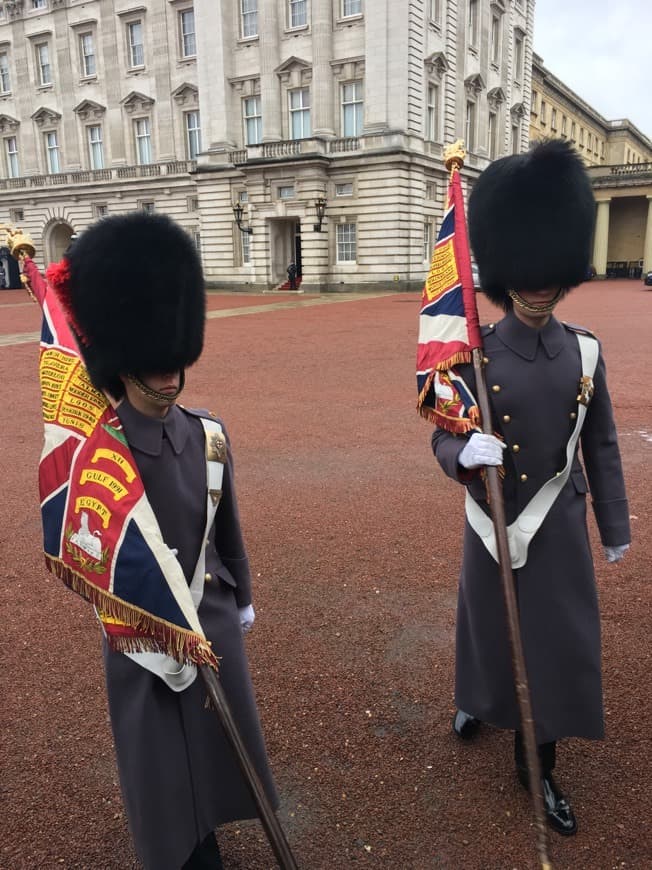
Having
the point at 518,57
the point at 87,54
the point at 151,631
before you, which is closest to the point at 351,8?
the point at 518,57

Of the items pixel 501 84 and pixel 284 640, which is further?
pixel 501 84

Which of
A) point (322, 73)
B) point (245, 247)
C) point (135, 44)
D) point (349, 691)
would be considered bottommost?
point (349, 691)

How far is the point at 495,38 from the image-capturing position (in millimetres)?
34062

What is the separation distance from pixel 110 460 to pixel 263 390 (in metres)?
7.70

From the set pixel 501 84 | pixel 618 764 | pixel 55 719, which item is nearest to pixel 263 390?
pixel 55 719

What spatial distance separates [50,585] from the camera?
425cm

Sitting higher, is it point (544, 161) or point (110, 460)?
point (544, 161)

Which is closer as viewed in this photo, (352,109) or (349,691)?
(349,691)

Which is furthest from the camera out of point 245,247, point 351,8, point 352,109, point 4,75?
point 4,75

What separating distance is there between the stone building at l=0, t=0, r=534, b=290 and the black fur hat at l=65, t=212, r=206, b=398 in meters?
26.9

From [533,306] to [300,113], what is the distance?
98.1 ft

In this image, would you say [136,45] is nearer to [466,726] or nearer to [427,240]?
[427,240]

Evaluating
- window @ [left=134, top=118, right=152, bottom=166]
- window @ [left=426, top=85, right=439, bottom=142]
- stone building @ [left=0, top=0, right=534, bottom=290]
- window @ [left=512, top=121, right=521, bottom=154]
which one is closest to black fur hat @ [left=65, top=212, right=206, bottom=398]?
stone building @ [left=0, top=0, right=534, bottom=290]

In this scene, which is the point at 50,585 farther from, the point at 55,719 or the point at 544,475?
the point at 544,475
